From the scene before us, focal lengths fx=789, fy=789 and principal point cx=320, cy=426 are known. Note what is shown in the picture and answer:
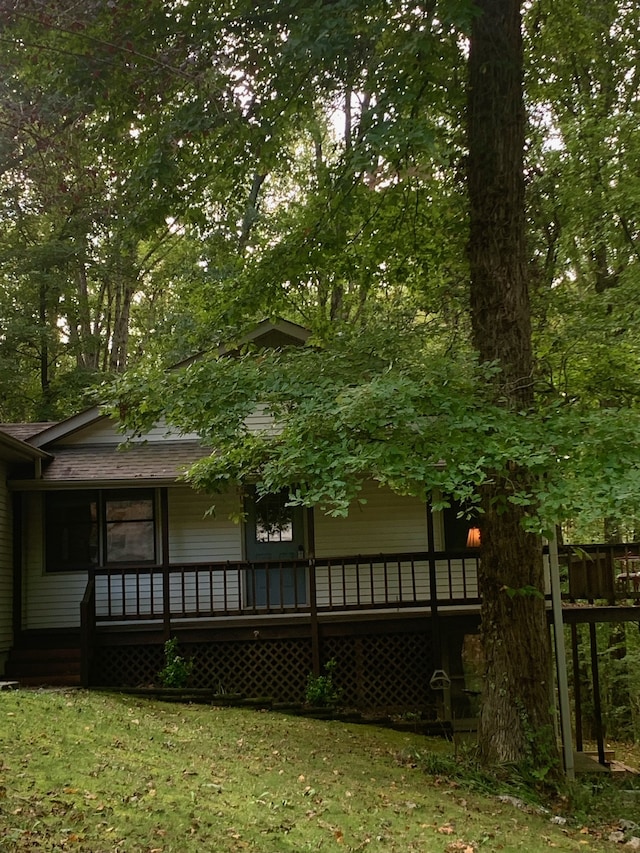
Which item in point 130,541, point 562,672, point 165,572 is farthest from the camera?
point 130,541

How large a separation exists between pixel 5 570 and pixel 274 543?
4573 mm

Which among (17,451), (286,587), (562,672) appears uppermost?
(17,451)

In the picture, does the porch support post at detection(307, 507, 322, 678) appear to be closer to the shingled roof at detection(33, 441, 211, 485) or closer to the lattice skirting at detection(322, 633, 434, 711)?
the lattice skirting at detection(322, 633, 434, 711)

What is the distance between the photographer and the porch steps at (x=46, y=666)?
1191cm

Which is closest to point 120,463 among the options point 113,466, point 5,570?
point 113,466

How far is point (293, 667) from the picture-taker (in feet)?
41.3

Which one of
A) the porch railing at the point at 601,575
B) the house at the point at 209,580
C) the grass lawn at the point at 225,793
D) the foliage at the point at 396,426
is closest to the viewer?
the grass lawn at the point at 225,793

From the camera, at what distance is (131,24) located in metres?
7.85

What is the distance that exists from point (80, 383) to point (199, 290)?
13.1 metres

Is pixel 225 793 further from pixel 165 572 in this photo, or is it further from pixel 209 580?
pixel 209 580

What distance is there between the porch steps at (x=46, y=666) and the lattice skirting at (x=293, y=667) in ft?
1.31

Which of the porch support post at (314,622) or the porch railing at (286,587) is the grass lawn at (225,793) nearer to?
the porch support post at (314,622)

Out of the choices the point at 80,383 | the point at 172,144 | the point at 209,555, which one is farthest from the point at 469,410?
the point at 80,383

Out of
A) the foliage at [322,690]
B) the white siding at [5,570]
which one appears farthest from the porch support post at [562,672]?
the white siding at [5,570]
